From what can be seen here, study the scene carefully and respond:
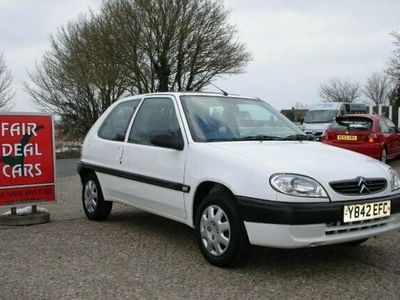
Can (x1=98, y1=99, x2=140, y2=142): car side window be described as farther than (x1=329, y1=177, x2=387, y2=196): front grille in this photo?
Yes

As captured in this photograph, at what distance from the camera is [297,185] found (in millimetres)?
4238

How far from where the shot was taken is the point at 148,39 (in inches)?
1211

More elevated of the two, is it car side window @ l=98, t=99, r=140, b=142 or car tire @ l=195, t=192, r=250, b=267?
car side window @ l=98, t=99, r=140, b=142

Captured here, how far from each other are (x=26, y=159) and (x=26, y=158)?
13 millimetres

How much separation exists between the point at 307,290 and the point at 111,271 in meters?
1.69

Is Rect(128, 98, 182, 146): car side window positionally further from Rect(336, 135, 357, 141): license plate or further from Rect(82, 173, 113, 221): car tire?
Rect(336, 135, 357, 141): license plate

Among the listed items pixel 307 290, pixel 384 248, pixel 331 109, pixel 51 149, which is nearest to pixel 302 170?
pixel 307 290

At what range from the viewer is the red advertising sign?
6.84 meters

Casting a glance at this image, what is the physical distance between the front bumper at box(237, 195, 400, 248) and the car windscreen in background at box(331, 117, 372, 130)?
386 inches

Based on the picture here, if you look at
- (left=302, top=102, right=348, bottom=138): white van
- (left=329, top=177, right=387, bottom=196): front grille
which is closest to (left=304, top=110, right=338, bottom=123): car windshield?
(left=302, top=102, right=348, bottom=138): white van

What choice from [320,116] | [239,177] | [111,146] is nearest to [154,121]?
[111,146]

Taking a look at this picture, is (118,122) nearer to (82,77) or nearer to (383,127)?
(383,127)

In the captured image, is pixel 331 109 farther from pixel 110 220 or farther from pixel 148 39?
pixel 110 220

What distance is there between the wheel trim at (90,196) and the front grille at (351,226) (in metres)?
3.48
